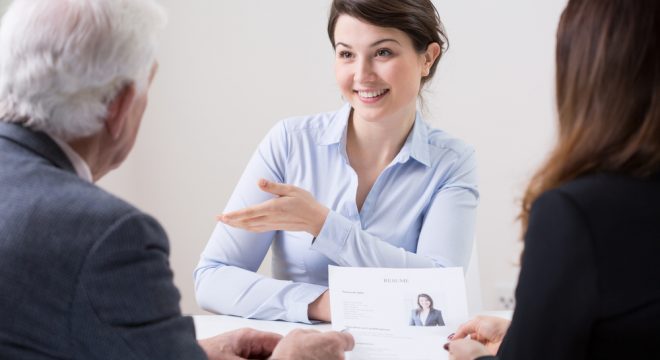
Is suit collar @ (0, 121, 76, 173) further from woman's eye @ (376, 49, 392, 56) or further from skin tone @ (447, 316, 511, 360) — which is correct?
woman's eye @ (376, 49, 392, 56)

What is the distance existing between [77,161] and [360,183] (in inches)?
45.1

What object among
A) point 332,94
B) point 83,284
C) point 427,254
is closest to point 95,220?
point 83,284

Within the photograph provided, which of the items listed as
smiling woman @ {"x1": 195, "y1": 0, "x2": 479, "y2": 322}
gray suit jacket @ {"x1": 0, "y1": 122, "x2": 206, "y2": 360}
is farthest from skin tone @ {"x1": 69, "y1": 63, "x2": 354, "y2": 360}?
smiling woman @ {"x1": 195, "y1": 0, "x2": 479, "y2": 322}

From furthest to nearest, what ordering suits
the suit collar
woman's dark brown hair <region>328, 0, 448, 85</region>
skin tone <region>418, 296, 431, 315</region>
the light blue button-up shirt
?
woman's dark brown hair <region>328, 0, 448, 85</region>, the light blue button-up shirt, skin tone <region>418, 296, 431, 315</region>, the suit collar

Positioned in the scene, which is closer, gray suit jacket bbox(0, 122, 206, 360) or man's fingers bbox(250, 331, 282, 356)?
gray suit jacket bbox(0, 122, 206, 360)

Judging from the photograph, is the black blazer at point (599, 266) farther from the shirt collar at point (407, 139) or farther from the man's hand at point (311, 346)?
the shirt collar at point (407, 139)

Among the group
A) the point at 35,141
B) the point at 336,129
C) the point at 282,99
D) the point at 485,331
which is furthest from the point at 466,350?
the point at 282,99

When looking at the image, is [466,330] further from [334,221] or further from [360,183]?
[360,183]

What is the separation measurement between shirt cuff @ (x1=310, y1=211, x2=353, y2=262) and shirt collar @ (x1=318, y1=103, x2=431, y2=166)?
0.32m

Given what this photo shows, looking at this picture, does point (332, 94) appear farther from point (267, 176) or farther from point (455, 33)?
point (267, 176)

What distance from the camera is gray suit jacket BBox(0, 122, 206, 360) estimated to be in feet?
3.27

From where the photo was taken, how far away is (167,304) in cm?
107

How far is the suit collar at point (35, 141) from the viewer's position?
3.59ft

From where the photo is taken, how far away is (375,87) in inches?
85.0
